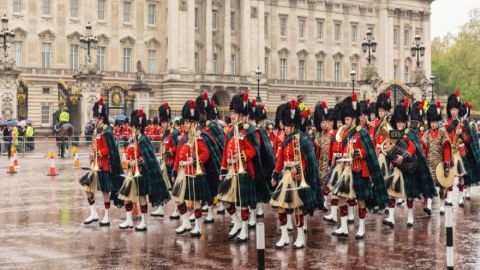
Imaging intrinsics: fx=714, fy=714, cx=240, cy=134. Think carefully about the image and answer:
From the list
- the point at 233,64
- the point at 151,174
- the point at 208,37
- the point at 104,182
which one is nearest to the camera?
the point at 151,174

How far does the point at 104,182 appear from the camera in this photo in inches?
543

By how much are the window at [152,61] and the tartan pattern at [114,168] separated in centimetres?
5179

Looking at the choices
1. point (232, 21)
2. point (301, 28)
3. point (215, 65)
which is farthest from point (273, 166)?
point (301, 28)

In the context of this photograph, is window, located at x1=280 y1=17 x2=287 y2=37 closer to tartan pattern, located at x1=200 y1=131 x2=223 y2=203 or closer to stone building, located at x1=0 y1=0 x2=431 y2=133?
stone building, located at x1=0 y1=0 x2=431 y2=133

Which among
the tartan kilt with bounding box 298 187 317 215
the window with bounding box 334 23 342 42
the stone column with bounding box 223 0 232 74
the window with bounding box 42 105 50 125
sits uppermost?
the window with bounding box 334 23 342 42

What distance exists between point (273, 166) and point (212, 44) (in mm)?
55811

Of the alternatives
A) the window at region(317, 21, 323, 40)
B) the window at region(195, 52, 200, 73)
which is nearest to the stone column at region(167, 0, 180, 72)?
the window at region(195, 52, 200, 73)

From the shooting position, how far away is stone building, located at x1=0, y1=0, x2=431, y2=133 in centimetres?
5909

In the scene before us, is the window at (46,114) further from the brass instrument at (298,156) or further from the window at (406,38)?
the brass instrument at (298,156)

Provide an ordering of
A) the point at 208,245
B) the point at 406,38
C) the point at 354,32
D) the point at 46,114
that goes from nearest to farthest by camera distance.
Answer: the point at 208,245, the point at 46,114, the point at 354,32, the point at 406,38

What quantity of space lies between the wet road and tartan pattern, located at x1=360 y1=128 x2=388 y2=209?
1.97 ft

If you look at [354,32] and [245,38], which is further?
[354,32]

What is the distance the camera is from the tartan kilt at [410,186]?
13.8 meters

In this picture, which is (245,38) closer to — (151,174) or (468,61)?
(468,61)
